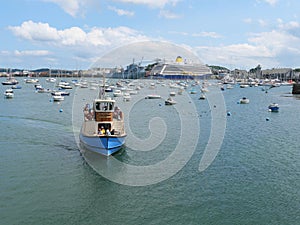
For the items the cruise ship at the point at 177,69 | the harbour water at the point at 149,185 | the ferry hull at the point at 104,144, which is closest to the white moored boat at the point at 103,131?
the ferry hull at the point at 104,144

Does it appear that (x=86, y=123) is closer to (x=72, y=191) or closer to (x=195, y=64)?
(x=72, y=191)

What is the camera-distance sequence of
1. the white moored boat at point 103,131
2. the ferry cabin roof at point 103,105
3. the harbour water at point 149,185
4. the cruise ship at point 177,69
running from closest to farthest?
the harbour water at point 149,185 < the white moored boat at point 103,131 < the ferry cabin roof at point 103,105 < the cruise ship at point 177,69

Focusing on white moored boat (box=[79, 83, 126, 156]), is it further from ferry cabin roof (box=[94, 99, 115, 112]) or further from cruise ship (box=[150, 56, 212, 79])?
cruise ship (box=[150, 56, 212, 79])

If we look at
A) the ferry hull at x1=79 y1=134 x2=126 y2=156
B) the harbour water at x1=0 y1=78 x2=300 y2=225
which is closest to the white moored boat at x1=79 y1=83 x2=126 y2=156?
the ferry hull at x1=79 y1=134 x2=126 y2=156

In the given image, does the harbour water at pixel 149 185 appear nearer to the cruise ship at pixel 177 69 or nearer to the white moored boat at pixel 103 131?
the white moored boat at pixel 103 131

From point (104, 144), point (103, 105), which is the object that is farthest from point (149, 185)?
point (103, 105)

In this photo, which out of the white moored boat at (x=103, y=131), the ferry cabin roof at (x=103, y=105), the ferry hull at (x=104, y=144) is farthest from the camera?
the ferry cabin roof at (x=103, y=105)

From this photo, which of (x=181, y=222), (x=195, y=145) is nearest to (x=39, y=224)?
(x=181, y=222)

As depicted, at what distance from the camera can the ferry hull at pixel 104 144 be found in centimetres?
2845

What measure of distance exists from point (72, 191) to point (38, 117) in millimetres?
32259

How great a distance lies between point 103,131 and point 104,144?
68.7 inches

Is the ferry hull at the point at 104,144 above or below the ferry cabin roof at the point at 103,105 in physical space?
below

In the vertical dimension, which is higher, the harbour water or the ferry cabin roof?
the ferry cabin roof

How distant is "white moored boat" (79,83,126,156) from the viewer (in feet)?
94.0
